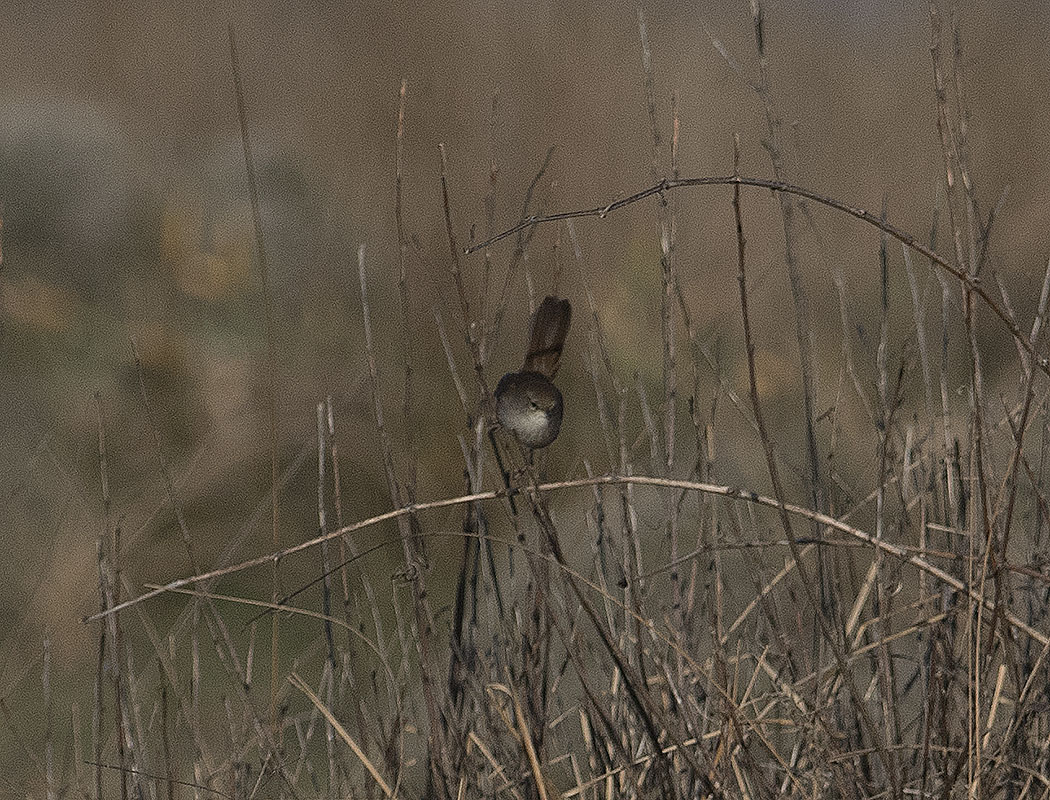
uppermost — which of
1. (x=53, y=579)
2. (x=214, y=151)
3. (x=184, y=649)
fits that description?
(x=214, y=151)

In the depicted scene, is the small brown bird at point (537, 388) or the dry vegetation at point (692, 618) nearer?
the dry vegetation at point (692, 618)

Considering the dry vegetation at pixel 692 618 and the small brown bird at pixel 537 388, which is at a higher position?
the small brown bird at pixel 537 388

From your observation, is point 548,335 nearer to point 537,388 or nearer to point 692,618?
point 537,388

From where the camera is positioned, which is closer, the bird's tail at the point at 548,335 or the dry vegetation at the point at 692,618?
the dry vegetation at the point at 692,618

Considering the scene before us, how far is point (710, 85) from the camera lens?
143 inches

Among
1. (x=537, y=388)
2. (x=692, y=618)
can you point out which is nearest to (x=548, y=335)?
(x=537, y=388)

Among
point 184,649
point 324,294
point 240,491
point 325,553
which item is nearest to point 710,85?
point 324,294

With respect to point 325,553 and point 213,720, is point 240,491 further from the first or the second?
point 325,553

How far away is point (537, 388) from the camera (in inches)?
42.6

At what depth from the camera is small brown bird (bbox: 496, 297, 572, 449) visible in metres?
1.05

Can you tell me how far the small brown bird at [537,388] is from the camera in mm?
1055

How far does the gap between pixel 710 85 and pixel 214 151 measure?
1.50 m

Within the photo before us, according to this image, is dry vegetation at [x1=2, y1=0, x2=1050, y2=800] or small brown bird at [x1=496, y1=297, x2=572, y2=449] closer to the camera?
dry vegetation at [x1=2, y1=0, x2=1050, y2=800]

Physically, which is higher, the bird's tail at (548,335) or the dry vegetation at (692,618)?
the bird's tail at (548,335)
